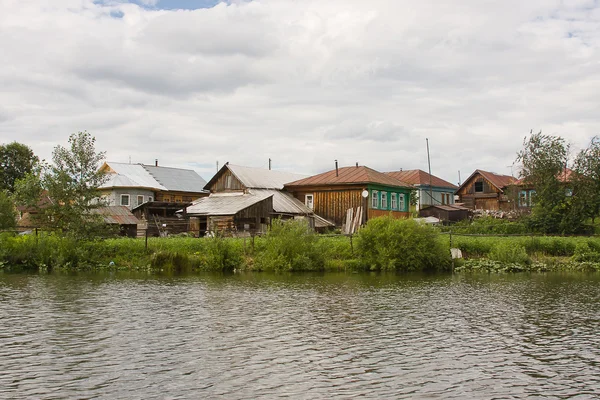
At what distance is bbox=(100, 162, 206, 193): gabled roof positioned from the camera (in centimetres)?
6875

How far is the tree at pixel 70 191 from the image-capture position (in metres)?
39.1

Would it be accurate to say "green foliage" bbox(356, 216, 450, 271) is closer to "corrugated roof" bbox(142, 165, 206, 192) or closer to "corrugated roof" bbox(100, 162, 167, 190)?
"corrugated roof" bbox(100, 162, 167, 190)

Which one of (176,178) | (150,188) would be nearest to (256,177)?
(150,188)

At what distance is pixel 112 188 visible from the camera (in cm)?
6775

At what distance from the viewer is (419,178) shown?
7794 cm

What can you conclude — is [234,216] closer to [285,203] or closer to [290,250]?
[285,203]

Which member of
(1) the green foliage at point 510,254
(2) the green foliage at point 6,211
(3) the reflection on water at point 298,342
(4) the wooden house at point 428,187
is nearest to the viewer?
(3) the reflection on water at point 298,342

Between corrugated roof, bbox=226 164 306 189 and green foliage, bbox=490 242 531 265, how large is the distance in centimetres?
2430

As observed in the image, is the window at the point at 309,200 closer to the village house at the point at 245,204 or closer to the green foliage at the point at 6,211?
the village house at the point at 245,204

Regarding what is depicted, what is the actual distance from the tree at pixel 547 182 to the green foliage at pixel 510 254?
1209 cm

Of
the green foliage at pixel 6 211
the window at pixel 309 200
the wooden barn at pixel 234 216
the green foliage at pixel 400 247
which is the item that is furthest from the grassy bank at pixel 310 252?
the green foliage at pixel 6 211

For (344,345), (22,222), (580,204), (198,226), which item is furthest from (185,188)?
(344,345)

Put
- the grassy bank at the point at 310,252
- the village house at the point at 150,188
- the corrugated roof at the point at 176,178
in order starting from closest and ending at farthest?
the grassy bank at the point at 310,252 → the village house at the point at 150,188 → the corrugated roof at the point at 176,178

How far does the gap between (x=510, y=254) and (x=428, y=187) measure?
4122 centimetres
